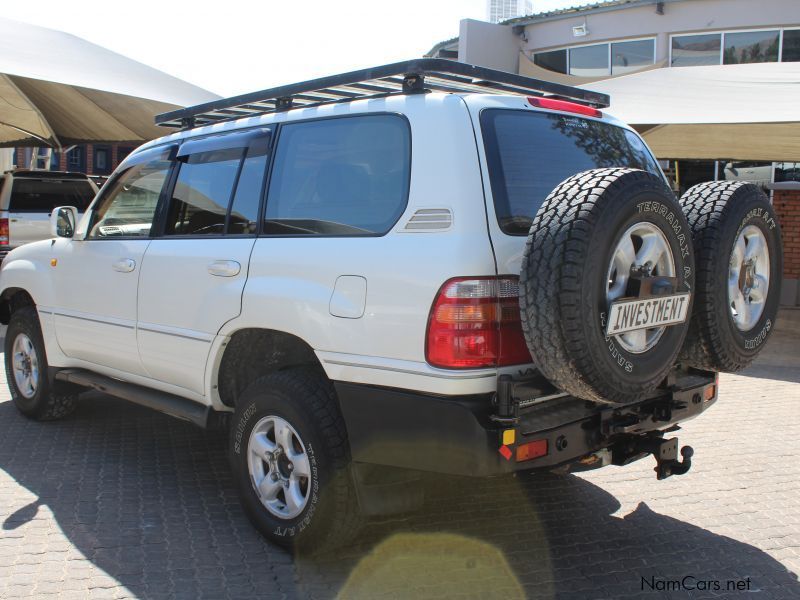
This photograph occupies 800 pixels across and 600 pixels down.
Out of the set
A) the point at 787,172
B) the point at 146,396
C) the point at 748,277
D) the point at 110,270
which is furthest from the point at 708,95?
the point at 146,396

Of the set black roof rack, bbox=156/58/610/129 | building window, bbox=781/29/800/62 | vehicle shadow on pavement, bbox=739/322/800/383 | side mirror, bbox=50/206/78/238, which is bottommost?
vehicle shadow on pavement, bbox=739/322/800/383

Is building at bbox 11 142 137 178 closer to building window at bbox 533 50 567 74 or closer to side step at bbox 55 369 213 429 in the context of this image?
building window at bbox 533 50 567 74

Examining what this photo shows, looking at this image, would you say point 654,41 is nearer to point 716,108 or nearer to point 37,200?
point 716,108

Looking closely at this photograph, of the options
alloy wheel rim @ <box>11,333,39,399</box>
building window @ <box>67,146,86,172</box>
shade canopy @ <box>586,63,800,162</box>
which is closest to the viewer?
alloy wheel rim @ <box>11,333,39,399</box>

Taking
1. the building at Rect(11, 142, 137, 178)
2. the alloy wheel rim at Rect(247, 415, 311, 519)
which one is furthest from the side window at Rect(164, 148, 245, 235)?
the building at Rect(11, 142, 137, 178)

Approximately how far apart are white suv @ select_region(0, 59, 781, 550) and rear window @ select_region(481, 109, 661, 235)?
0.01 metres

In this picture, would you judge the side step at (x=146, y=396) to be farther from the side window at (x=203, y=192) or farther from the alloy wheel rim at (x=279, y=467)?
the side window at (x=203, y=192)

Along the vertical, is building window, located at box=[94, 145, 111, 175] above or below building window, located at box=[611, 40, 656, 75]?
below

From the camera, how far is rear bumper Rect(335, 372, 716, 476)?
9.56 ft

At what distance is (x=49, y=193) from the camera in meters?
11.6

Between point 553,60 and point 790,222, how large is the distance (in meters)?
8.68

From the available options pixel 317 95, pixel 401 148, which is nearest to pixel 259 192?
pixel 317 95

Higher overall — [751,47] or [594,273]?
[751,47]

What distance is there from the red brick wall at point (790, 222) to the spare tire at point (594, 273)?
10317 mm
